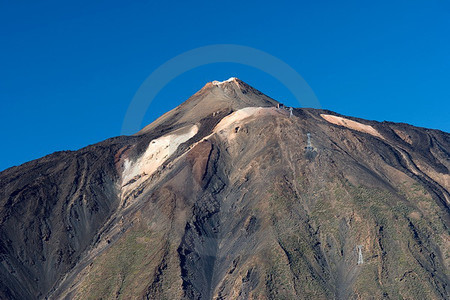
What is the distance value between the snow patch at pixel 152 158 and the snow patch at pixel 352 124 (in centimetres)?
2826

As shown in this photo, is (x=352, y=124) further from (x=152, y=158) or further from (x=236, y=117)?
(x=152, y=158)

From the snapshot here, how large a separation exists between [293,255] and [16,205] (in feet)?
175

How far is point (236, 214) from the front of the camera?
402 feet

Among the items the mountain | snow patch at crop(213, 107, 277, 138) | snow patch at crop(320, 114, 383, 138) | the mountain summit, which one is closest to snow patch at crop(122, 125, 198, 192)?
the mountain

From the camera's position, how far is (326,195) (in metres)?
124

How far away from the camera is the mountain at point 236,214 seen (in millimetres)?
108688

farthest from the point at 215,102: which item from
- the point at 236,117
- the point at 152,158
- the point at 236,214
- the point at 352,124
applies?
the point at 236,214

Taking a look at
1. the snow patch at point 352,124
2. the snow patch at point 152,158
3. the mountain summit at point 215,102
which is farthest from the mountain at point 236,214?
the mountain summit at point 215,102

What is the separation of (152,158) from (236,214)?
32034 mm

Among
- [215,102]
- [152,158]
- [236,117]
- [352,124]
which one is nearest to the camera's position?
[152,158]

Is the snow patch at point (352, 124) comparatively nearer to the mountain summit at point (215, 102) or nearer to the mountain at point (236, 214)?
the mountain at point (236, 214)

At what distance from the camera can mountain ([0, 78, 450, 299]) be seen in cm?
10869

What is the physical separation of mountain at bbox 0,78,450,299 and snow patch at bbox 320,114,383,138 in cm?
46

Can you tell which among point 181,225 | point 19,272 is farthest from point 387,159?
point 19,272
